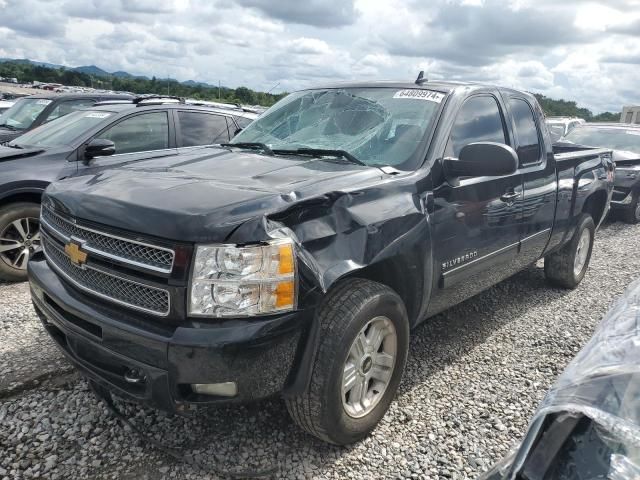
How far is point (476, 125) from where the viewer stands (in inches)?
147

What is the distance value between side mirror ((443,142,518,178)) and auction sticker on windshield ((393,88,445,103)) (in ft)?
1.67

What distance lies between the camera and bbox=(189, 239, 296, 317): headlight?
2172 mm

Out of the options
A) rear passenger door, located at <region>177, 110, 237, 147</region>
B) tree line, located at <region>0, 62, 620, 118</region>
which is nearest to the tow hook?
rear passenger door, located at <region>177, 110, 237, 147</region>

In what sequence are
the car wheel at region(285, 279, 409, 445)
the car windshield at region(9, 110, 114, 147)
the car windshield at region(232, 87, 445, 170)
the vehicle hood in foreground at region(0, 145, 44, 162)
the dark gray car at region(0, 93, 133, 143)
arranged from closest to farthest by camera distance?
1. the car wheel at region(285, 279, 409, 445)
2. the car windshield at region(232, 87, 445, 170)
3. the vehicle hood in foreground at region(0, 145, 44, 162)
4. the car windshield at region(9, 110, 114, 147)
5. the dark gray car at region(0, 93, 133, 143)

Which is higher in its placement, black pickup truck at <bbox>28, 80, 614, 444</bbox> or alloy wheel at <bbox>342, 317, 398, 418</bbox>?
black pickup truck at <bbox>28, 80, 614, 444</bbox>

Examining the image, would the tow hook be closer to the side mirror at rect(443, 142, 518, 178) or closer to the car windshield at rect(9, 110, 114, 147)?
the side mirror at rect(443, 142, 518, 178)

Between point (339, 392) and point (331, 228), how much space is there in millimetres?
781

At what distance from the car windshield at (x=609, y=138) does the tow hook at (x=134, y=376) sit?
34.7ft

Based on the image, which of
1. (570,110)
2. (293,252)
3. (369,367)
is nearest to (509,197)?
(369,367)

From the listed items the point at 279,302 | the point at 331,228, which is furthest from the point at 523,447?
the point at 331,228

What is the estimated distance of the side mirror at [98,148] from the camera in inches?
199

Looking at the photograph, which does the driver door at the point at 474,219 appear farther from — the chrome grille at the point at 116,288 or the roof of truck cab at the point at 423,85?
the chrome grille at the point at 116,288

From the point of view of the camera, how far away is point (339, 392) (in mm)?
2518

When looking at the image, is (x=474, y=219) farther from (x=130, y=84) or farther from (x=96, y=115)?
(x=130, y=84)
